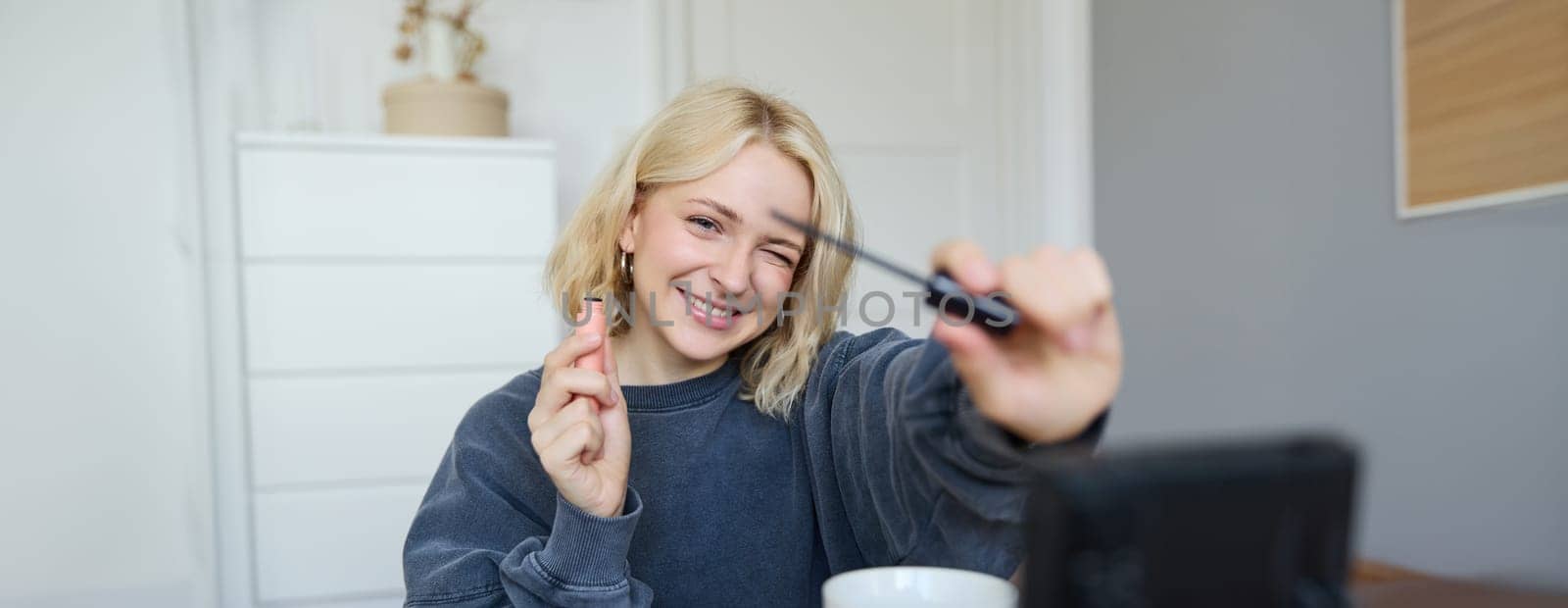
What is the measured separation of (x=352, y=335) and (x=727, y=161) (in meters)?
1.46

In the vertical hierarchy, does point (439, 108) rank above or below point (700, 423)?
above

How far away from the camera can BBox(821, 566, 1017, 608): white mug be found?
0.40 m

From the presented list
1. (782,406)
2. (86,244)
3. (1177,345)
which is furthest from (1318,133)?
(86,244)

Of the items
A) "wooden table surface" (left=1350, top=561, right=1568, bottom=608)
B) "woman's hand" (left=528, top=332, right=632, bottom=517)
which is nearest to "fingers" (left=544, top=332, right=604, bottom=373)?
"woman's hand" (left=528, top=332, right=632, bottom=517)

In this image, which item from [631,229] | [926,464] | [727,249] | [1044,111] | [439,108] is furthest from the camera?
[1044,111]

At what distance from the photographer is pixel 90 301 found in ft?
7.48

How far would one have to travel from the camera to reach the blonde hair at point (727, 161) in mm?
955

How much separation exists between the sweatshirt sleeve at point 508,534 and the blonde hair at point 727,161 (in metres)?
0.16

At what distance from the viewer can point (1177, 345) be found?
7.84 feet

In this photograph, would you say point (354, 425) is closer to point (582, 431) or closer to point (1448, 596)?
point (582, 431)

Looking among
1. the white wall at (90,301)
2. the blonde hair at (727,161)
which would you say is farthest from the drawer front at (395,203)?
the blonde hair at (727,161)

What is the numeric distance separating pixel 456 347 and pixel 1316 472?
212cm

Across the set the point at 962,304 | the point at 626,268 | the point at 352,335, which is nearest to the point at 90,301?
the point at 352,335

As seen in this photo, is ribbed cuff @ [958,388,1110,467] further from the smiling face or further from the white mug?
the smiling face
